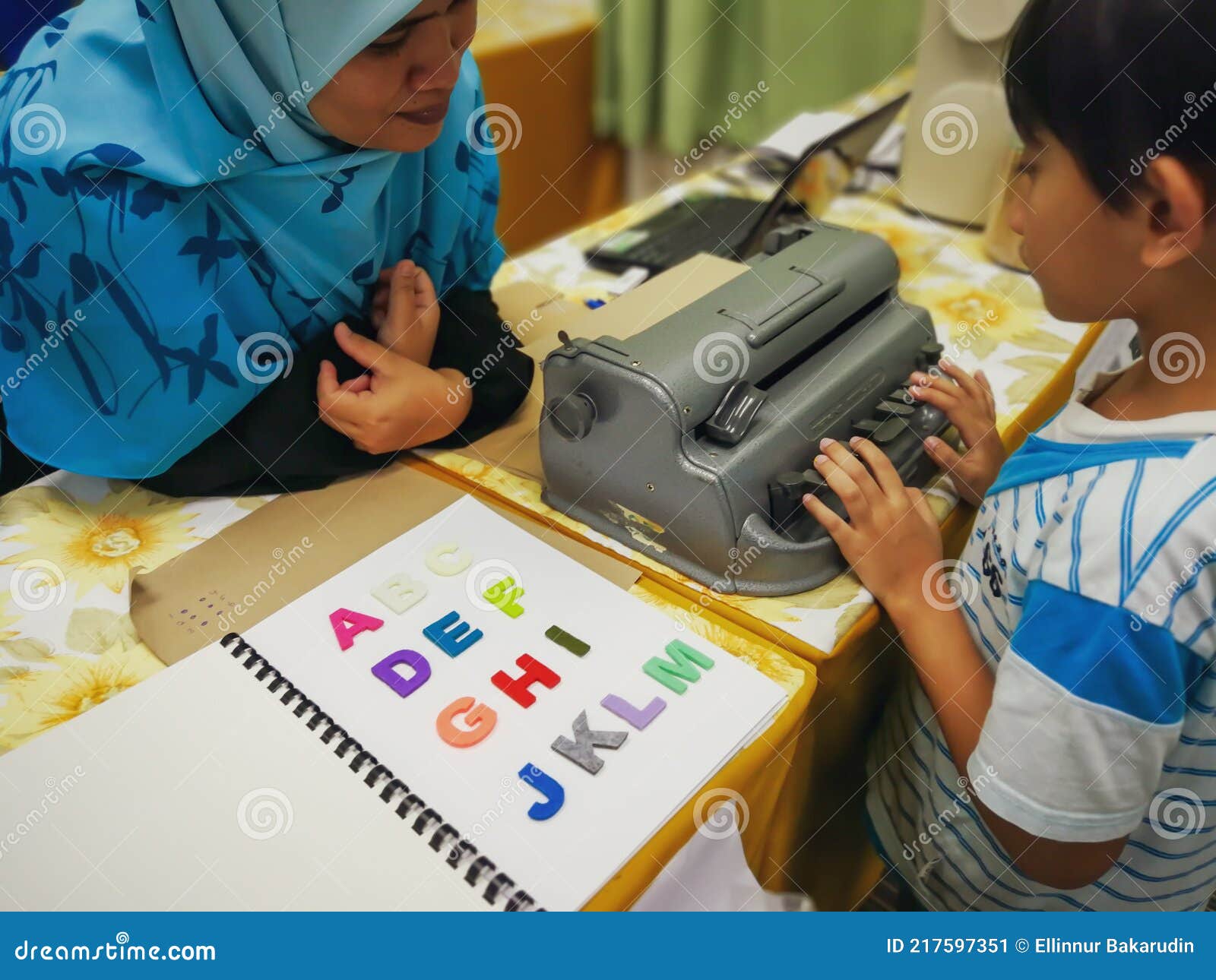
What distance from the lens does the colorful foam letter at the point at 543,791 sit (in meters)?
0.58

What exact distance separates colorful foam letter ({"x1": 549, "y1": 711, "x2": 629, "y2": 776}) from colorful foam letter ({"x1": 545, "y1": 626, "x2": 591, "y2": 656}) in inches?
2.5

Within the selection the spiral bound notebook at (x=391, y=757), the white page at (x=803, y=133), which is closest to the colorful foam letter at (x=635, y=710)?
the spiral bound notebook at (x=391, y=757)

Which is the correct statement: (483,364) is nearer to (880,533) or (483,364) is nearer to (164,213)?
(164,213)

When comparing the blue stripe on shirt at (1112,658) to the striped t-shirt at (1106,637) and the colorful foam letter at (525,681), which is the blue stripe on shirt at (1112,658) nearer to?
the striped t-shirt at (1106,637)

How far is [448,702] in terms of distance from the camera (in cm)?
65

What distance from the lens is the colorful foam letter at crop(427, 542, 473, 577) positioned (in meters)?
0.77

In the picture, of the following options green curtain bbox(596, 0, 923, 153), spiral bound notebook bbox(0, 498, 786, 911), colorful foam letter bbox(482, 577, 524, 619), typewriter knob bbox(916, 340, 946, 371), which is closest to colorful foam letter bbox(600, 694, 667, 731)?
spiral bound notebook bbox(0, 498, 786, 911)

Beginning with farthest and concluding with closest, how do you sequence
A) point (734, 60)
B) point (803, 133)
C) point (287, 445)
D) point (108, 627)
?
point (734, 60), point (803, 133), point (287, 445), point (108, 627)

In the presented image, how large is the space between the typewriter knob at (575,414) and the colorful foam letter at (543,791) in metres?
0.29

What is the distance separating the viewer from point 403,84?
30.7 inches

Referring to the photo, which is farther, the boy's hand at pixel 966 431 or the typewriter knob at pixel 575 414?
the boy's hand at pixel 966 431

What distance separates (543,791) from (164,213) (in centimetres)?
59

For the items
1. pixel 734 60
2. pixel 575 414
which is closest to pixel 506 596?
pixel 575 414

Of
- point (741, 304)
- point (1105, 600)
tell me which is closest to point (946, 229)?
point (741, 304)
